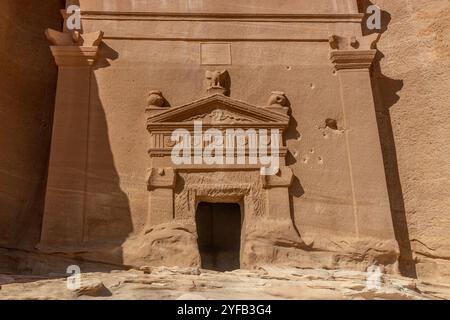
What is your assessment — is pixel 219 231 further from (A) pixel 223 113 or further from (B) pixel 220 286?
(B) pixel 220 286

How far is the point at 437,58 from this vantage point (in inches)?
416

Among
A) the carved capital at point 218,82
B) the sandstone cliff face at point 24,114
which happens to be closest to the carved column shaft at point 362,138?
the carved capital at point 218,82

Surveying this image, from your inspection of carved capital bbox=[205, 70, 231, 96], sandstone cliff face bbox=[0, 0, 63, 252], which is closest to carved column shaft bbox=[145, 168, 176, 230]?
carved capital bbox=[205, 70, 231, 96]

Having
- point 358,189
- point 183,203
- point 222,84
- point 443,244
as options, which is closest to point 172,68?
point 222,84

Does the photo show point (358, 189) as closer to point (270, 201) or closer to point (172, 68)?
point (270, 201)

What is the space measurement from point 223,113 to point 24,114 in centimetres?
399

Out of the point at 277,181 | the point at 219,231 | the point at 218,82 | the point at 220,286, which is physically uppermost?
the point at 218,82

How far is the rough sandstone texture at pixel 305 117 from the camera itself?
9.15 m

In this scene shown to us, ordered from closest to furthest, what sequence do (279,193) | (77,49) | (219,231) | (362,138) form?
1. (279,193)
2. (362,138)
3. (77,49)
4. (219,231)

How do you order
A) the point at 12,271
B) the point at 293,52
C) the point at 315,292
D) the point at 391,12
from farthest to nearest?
the point at 391,12 → the point at 293,52 → the point at 12,271 → the point at 315,292

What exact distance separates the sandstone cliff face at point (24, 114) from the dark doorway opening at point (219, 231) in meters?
3.44

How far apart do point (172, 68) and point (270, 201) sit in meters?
3.20

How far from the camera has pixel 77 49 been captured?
978cm

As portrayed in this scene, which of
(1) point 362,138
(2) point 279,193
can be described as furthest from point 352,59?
(2) point 279,193
